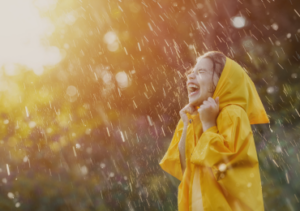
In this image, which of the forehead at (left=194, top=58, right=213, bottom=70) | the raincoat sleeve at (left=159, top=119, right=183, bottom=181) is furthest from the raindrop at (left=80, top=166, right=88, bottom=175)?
the forehead at (left=194, top=58, right=213, bottom=70)

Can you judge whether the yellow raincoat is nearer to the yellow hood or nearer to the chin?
the yellow hood

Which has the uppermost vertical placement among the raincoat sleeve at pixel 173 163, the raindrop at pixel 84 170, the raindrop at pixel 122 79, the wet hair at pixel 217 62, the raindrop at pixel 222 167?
the wet hair at pixel 217 62

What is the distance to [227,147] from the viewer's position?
1.45 m

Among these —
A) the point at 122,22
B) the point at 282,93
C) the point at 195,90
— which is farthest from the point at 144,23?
the point at 195,90

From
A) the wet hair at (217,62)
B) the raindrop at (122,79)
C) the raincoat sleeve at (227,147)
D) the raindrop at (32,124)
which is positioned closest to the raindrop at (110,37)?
the raindrop at (122,79)

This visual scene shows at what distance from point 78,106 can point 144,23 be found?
2.25 meters

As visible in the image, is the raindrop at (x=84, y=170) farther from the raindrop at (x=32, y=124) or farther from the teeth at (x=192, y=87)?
the teeth at (x=192, y=87)

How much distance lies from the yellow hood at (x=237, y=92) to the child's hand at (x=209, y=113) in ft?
0.31

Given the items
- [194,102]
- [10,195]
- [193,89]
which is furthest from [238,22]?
[10,195]

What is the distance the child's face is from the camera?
1.74 metres

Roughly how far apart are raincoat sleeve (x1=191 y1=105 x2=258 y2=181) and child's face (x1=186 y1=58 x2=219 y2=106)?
25 cm

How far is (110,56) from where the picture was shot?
16.3 ft

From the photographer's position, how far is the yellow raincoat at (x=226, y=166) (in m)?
1.40

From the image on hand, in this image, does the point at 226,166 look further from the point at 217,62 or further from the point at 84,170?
the point at 84,170
